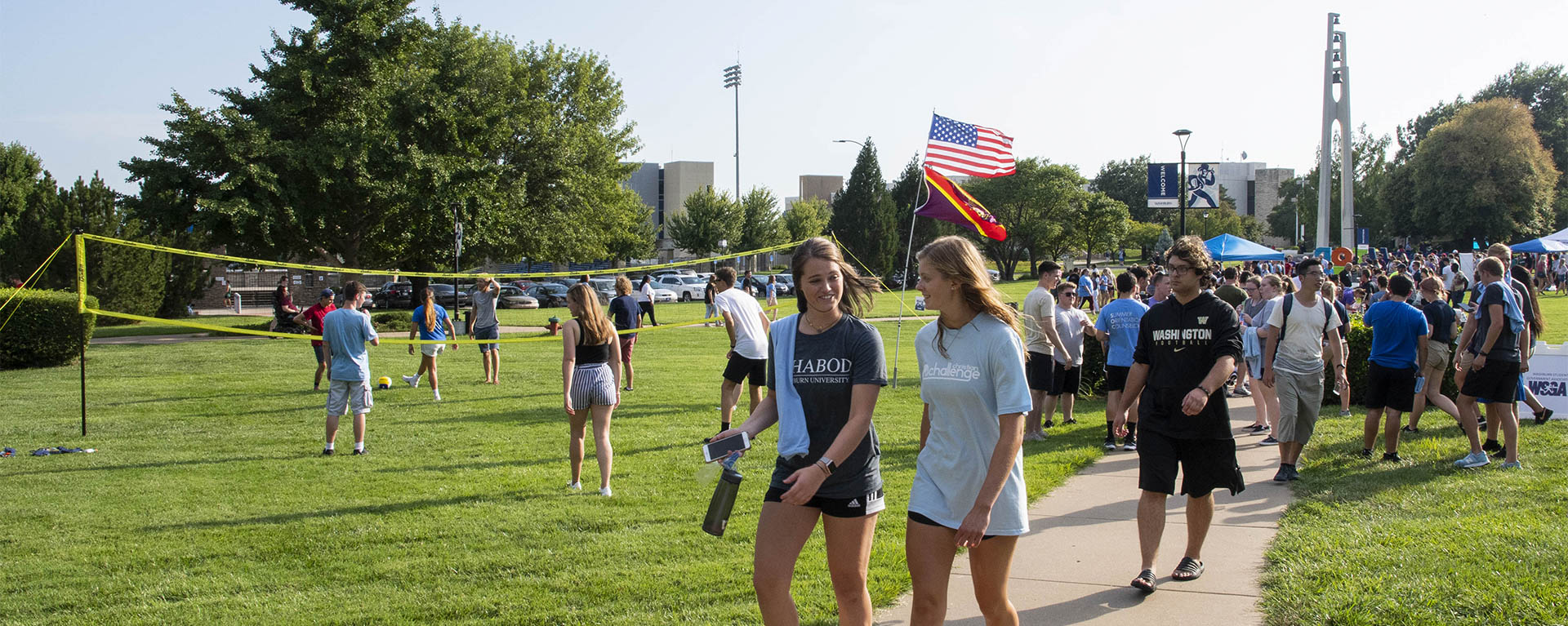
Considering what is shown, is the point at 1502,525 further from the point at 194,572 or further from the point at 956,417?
the point at 194,572

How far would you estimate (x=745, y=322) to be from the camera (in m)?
8.89

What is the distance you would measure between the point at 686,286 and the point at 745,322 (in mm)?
41227

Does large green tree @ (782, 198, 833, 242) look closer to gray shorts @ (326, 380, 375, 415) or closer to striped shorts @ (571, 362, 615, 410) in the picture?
gray shorts @ (326, 380, 375, 415)

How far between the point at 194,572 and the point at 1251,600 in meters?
5.56

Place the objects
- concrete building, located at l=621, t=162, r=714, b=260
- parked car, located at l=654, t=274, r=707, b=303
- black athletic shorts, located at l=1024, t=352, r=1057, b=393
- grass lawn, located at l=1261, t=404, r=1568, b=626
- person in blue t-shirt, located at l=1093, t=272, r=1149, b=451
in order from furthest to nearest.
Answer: concrete building, located at l=621, t=162, r=714, b=260, parked car, located at l=654, t=274, r=707, b=303, black athletic shorts, located at l=1024, t=352, r=1057, b=393, person in blue t-shirt, located at l=1093, t=272, r=1149, b=451, grass lawn, located at l=1261, t=404, r=1568, b=626

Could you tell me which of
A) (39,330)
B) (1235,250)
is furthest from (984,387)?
(1235,250)

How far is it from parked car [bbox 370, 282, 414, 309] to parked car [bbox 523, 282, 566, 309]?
16.9 feet

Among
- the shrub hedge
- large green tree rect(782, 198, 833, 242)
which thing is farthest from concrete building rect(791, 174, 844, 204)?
the shrub hedge

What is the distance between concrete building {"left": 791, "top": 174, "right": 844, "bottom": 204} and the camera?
A: 12319 cm

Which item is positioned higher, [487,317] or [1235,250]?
[1235,250]

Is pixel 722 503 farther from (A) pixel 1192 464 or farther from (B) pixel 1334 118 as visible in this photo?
(B) pixel 1334 118

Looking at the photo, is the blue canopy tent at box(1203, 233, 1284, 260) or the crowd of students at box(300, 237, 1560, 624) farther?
the blue canopy tent at box(1203, 233, 1284, 260)

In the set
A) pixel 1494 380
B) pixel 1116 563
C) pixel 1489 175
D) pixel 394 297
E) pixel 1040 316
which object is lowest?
pixel 1116 563

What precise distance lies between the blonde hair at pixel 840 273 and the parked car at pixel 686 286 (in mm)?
44971
